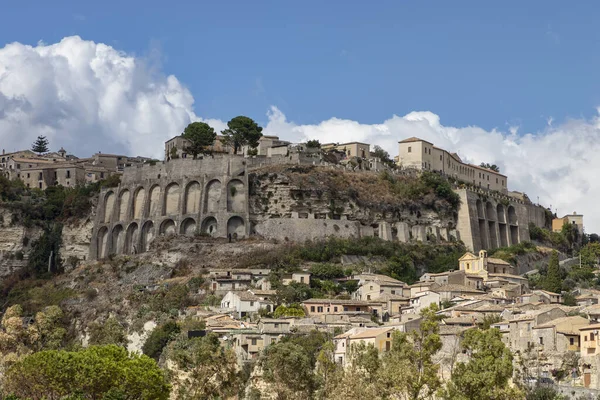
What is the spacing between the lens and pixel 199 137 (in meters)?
120

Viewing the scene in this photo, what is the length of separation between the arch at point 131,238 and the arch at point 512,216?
34.3 metres

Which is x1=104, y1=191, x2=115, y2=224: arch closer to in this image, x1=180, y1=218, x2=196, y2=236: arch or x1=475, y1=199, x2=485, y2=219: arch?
x1=180, y1=218, x2=196, y2=236: arch

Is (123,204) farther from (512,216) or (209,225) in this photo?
(512,216)

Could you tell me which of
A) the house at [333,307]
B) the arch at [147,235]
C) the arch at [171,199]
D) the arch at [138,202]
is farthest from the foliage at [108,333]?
the arch at [138,202]

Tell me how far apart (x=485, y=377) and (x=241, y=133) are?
67.1 meters

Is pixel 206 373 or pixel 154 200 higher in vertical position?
pixel 154 200

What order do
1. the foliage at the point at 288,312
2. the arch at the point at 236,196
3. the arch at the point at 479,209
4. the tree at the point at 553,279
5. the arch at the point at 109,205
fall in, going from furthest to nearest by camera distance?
the arch at the point at 479,209 < the arch at the point at 109,205 < the arch at the point at 236,196 < the tree at the point at 553,279 < the foliage at the point at 288,312

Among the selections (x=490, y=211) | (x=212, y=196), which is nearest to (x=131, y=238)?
(x=212, y=196)

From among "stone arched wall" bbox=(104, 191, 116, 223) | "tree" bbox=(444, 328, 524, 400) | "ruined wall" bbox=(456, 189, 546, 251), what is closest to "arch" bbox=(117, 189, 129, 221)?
"stone arched wall" bbox=(104, 191, 116, 223)

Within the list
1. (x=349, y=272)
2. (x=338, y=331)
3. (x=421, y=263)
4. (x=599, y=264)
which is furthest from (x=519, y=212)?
(x=338, y=331)

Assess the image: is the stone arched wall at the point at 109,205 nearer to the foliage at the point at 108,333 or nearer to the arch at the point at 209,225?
the arch at the point at 209,225

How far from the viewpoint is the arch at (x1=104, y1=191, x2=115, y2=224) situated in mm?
118375

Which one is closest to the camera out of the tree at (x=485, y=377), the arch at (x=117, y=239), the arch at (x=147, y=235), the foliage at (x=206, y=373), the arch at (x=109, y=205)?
the tree at (x=485, y=377)

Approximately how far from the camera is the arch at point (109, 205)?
118375 millimetres
